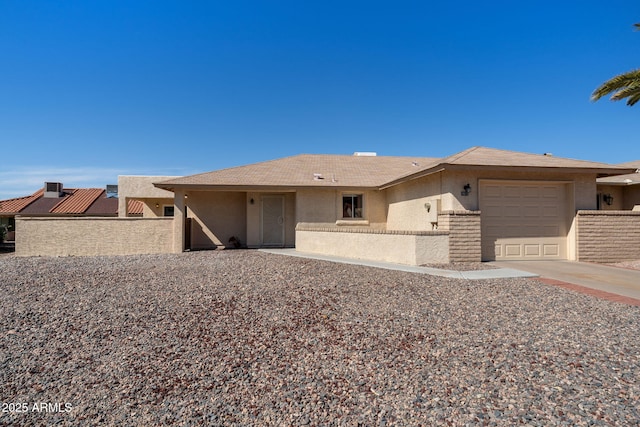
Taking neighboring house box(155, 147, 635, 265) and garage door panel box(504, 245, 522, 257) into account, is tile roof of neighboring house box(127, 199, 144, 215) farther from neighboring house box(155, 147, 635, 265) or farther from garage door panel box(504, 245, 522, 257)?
garage door panel box(504, 245, 522, 257)

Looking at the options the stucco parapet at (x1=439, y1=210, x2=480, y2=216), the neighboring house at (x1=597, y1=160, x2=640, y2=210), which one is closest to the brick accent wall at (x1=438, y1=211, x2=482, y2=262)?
the stucco parapet at (x1=439, y1=210, x2=480, y2=216)

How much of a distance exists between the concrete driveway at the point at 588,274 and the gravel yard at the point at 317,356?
1.26m

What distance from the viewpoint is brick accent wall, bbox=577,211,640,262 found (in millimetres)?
11297

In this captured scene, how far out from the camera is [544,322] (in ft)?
16.7

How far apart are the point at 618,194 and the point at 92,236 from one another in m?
24.0

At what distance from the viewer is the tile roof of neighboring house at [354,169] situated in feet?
37.0

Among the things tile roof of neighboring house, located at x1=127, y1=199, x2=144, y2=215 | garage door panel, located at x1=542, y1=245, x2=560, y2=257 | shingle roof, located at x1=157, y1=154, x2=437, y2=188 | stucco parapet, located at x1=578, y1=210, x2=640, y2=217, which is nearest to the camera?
stucco parapet, located at x1=578, y1=210, x2=640, y2=217

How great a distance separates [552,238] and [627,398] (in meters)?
9.95

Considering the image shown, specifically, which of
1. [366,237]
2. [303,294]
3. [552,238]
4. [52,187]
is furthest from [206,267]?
[52,187]

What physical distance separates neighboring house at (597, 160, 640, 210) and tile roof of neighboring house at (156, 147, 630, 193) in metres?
5.76

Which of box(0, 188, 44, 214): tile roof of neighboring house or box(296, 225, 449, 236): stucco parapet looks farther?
box(0, 188, 44, 214): tile roof of neighboring house

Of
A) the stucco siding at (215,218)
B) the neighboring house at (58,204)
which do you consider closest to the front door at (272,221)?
the stucco siding at (215,218)

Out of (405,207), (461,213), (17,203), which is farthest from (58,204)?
(461,213)

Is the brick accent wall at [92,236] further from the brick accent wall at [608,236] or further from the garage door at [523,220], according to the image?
the brick accent wall at [608,236]
